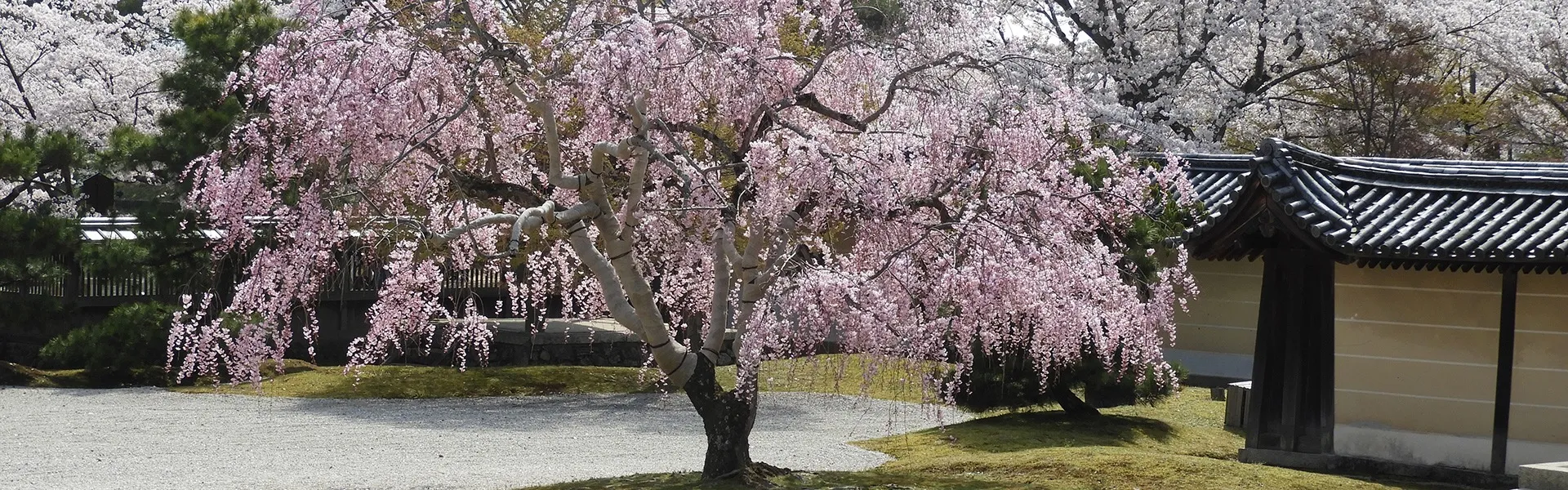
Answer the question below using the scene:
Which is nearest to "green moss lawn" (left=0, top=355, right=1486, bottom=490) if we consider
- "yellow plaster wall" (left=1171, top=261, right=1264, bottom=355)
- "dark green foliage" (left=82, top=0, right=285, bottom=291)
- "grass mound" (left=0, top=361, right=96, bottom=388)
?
"grass mound" (left=0, top=361, right=96, bottom=388)

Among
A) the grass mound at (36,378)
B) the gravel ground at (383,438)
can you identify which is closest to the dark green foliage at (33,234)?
the grass mound at (36,378)

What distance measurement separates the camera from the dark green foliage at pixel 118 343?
50.0 feet

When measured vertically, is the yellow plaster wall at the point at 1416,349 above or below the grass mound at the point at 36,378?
above

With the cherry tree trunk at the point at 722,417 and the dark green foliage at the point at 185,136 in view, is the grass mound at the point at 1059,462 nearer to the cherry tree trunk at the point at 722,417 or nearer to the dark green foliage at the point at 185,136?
the cherry tree trunk at the point at 722,417

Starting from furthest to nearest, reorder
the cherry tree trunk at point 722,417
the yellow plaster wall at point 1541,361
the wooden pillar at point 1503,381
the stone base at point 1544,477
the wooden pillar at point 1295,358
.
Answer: the wooden pillar at point 1295,358, the yellow plaster wall at point 1541,361, the wooden pillar at point 1503,381, the cherry tree trunk at point 722,417, the stone base at point 1544,477

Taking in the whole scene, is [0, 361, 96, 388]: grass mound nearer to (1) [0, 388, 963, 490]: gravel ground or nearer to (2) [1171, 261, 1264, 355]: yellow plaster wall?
(1) [0, 388, 963, 490]: gravel ground

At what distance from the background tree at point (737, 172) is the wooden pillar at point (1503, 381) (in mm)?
2578

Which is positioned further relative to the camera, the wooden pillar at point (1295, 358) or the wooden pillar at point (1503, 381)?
the wooden pillar at point (1295, 358)

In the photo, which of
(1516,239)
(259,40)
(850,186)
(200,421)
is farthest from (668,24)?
(259,40)

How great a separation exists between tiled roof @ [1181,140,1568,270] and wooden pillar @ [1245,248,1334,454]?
35 cm

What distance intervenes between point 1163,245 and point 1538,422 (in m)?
3.45

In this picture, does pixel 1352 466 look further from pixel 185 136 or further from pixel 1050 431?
pixel 185 136

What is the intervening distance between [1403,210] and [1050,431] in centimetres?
346

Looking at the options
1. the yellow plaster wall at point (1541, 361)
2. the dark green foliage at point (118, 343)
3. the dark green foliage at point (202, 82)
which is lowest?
the dark green foliage at point (118, 343)
